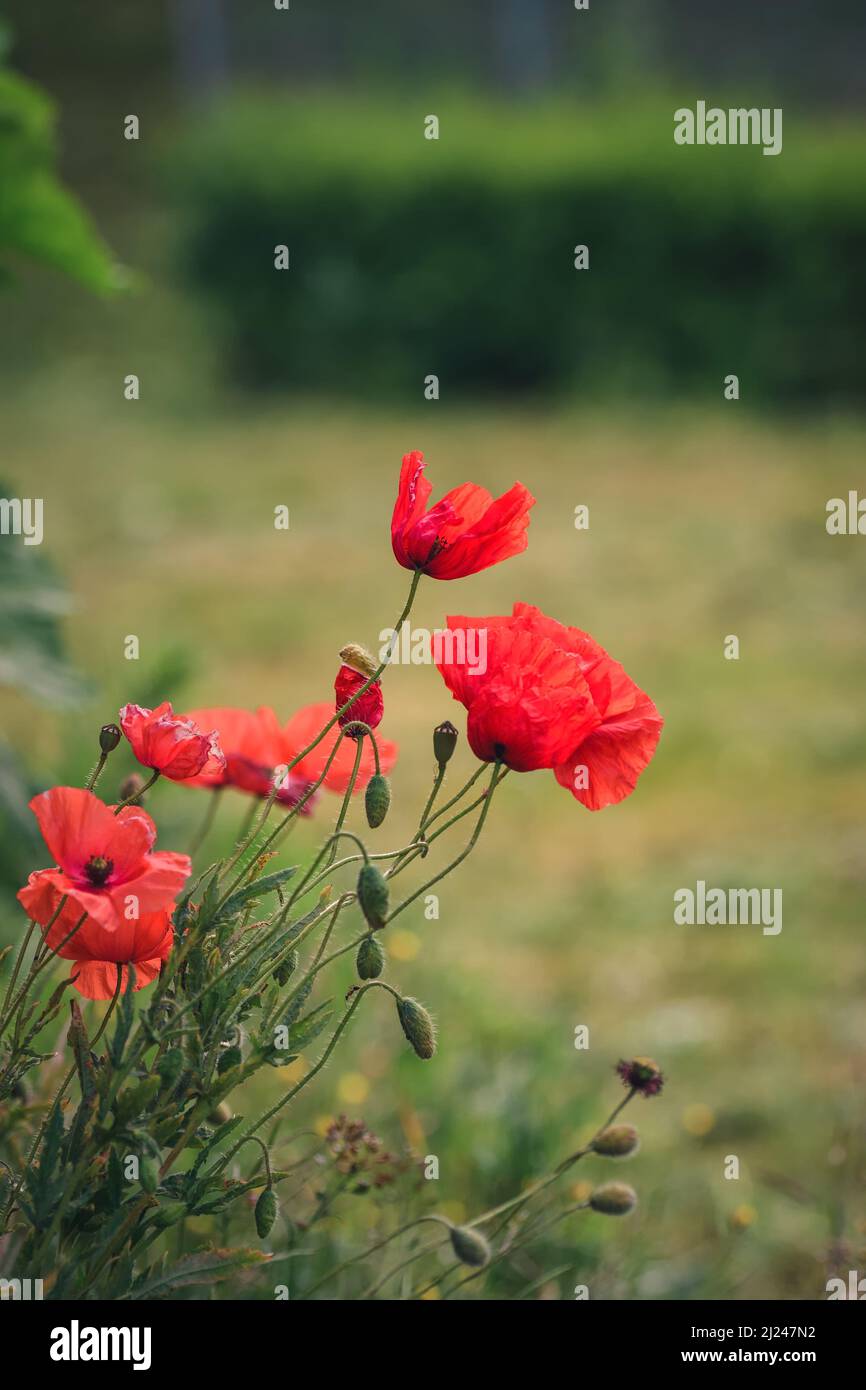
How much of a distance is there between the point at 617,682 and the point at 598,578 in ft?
14.0

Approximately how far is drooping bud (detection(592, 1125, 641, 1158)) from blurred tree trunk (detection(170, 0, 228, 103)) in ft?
34.4

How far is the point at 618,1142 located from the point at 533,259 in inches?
263

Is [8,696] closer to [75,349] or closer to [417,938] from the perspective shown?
[417,938]

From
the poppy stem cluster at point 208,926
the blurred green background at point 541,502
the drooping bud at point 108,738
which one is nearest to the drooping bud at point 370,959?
the poppy stem cluster at point 208,926

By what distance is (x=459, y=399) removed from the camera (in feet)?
24.8

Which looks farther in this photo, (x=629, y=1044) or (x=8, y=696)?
(x=8, y=696)

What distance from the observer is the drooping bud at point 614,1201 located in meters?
1.23

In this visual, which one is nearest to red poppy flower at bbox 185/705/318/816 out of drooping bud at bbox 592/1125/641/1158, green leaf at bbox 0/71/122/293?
drooping bud at bbox 592/1125/641/1158

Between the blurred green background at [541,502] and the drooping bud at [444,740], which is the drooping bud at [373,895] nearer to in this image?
the drooping bud at [444,740]

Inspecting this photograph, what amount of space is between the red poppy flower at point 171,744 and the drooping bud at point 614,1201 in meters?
0.48

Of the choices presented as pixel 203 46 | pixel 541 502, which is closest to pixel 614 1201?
pixel 541 502

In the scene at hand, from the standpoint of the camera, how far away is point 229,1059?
102 centimetres

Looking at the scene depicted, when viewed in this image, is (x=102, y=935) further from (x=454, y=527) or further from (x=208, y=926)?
(x=454, y=527)

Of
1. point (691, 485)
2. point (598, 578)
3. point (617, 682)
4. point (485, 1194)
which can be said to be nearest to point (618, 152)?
point (691, 485)
